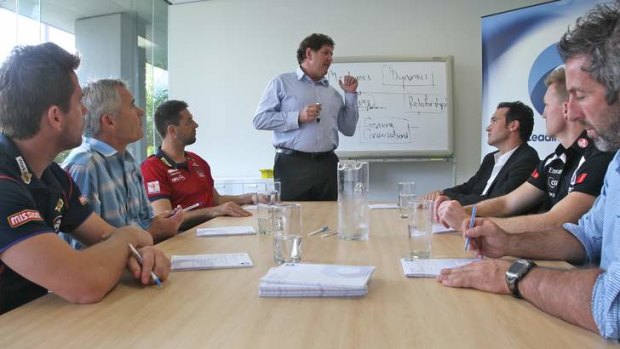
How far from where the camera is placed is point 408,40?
459 centimetres

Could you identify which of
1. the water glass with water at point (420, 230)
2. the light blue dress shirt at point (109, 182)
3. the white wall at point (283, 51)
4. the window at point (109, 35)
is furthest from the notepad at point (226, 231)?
the white wall at point (283, 51)

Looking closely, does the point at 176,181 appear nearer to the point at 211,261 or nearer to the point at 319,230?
the point at 319,230

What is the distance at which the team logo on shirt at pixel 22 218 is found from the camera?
100 cm

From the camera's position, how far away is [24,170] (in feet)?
3.94

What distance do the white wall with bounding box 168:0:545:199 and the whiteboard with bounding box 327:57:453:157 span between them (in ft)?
0.56

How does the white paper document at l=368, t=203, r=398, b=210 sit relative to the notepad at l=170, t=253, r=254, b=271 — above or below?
above

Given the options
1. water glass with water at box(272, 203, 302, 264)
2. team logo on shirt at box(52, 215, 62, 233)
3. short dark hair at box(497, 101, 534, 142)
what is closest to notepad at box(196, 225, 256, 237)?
water glass with water at box(272, 203, 302, 264)

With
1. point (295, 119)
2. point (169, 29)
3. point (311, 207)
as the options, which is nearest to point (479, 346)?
point (311, 207)

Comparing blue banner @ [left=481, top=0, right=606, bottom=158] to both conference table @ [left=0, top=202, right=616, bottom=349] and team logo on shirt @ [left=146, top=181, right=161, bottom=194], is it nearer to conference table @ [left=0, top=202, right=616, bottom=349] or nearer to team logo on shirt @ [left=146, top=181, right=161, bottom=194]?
team logo on shirt @ [left=146, top=181, right=161, bottom=194]

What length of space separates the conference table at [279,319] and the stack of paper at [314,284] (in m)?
0.02

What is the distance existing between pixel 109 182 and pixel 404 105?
3.19 metres

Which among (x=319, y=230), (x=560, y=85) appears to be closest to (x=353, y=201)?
(x=319, y=230)

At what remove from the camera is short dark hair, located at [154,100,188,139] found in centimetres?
280

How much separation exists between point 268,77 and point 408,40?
1401 millimetres
